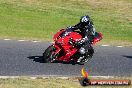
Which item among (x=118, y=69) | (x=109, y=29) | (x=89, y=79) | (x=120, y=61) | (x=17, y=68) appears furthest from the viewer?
(x=109, y=29)

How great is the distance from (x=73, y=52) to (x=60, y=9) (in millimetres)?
15351

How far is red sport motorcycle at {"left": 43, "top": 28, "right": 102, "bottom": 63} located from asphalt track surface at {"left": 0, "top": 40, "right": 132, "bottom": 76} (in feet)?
0.83

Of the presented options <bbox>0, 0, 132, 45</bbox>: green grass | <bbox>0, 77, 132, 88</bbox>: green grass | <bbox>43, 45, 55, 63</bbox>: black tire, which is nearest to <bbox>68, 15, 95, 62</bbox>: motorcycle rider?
<bbox>43, 45, 55, 63</bbox>: black tire

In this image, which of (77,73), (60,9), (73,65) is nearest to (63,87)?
(77,73)

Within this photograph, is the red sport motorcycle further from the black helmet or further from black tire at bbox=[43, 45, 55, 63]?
the black helmet

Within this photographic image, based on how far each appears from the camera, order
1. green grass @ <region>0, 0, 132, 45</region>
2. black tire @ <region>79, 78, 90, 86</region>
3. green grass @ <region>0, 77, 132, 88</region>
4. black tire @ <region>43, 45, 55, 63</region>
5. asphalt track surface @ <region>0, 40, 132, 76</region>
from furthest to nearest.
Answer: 1. green grass @ <region>0, 0, 132, 45</region>
2. black tire @ <region>43, 45, 55, 63</region>
3. asphalt track surface @ <region>0, 40, 132, 76</region>
4. black tire @ <region>79, 78, 90, 86</region>
5. green grass @ <region>0, 77, 132, 88</region>

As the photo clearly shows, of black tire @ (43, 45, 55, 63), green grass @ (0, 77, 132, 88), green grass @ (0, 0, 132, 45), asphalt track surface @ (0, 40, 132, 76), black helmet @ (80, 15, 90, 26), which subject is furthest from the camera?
green grass @ (0, 0, 132, 45)

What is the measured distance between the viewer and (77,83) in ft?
44.3

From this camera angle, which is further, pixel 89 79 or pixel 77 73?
pixel 77 73

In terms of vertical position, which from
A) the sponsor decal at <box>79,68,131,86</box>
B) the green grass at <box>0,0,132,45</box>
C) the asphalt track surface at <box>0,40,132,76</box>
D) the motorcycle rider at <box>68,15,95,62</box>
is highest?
the motorcycle rider at <box>68,15,95,62</box>

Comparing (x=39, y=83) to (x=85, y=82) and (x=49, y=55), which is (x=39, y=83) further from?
(x=49, y=55)

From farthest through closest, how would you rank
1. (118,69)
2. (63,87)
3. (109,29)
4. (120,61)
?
(109,29) → (120,61) → (118,69) → (63,87)

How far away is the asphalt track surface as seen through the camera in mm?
15031

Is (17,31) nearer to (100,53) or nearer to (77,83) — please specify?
(100,53)
